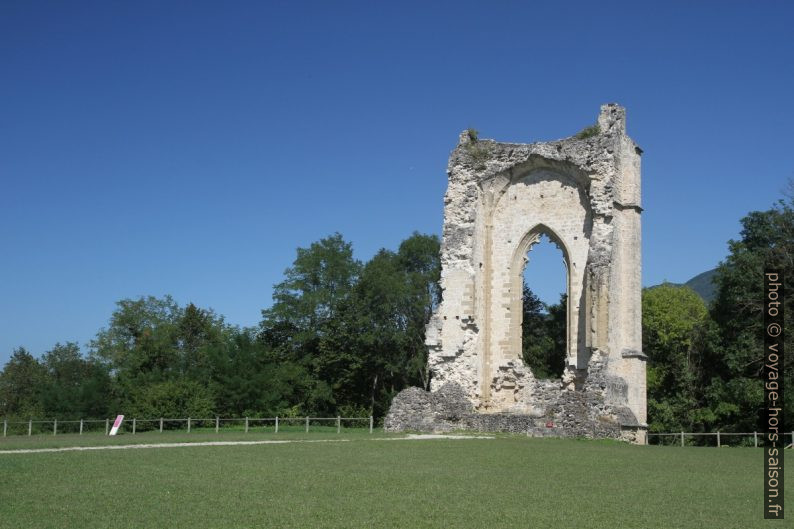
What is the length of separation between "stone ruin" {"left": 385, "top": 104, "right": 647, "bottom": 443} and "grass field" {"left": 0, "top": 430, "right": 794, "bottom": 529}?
8167mm

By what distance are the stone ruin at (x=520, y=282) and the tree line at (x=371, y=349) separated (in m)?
6.69

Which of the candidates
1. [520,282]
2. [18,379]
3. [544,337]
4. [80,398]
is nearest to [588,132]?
[520,282]

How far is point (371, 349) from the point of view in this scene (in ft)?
132

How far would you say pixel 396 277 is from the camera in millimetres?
41281

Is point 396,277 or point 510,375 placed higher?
point 396,277

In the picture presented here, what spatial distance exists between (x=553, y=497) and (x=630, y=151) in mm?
17531

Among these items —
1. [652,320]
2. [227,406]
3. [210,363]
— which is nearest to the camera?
[227,406]

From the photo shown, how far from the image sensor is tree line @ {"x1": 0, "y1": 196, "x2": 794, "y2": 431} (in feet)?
102

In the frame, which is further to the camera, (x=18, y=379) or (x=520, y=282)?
(x=18, y=379)

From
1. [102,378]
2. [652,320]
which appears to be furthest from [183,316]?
[652,320]

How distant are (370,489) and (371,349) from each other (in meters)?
30.5

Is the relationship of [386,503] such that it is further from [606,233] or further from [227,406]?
[227,406]

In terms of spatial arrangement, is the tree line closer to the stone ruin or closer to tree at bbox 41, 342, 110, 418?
tree at bbox 41, 342, 110, 418

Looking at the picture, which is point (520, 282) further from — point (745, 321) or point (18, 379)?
point (18, 379)
